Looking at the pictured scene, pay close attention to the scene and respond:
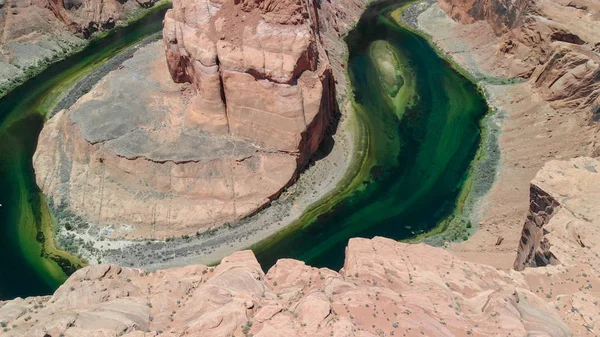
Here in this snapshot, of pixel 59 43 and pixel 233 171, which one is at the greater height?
pixel 59 43

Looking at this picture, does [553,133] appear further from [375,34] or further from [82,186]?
[82,186]

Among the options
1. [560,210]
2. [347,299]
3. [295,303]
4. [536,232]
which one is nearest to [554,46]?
[560,210]

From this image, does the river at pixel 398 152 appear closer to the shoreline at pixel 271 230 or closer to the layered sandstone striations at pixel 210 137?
the shoreline at pixel 271 230

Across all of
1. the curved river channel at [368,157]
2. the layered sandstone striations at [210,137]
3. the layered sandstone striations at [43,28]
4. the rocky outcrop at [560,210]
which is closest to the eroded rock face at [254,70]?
the layered sandstone striations at [210,137]

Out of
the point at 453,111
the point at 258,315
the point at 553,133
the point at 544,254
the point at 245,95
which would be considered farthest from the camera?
the point at 453,111

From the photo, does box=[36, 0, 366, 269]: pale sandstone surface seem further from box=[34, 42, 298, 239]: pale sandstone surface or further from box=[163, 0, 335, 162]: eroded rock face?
box=[163, 0, 335, 162]: eroded rock face

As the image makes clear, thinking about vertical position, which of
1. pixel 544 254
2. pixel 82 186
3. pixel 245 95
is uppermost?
pixel 245 95

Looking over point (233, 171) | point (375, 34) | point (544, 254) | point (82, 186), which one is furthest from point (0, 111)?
point (544, 254)

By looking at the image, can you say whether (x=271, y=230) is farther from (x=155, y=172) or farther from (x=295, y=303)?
(x=295, y=303)
